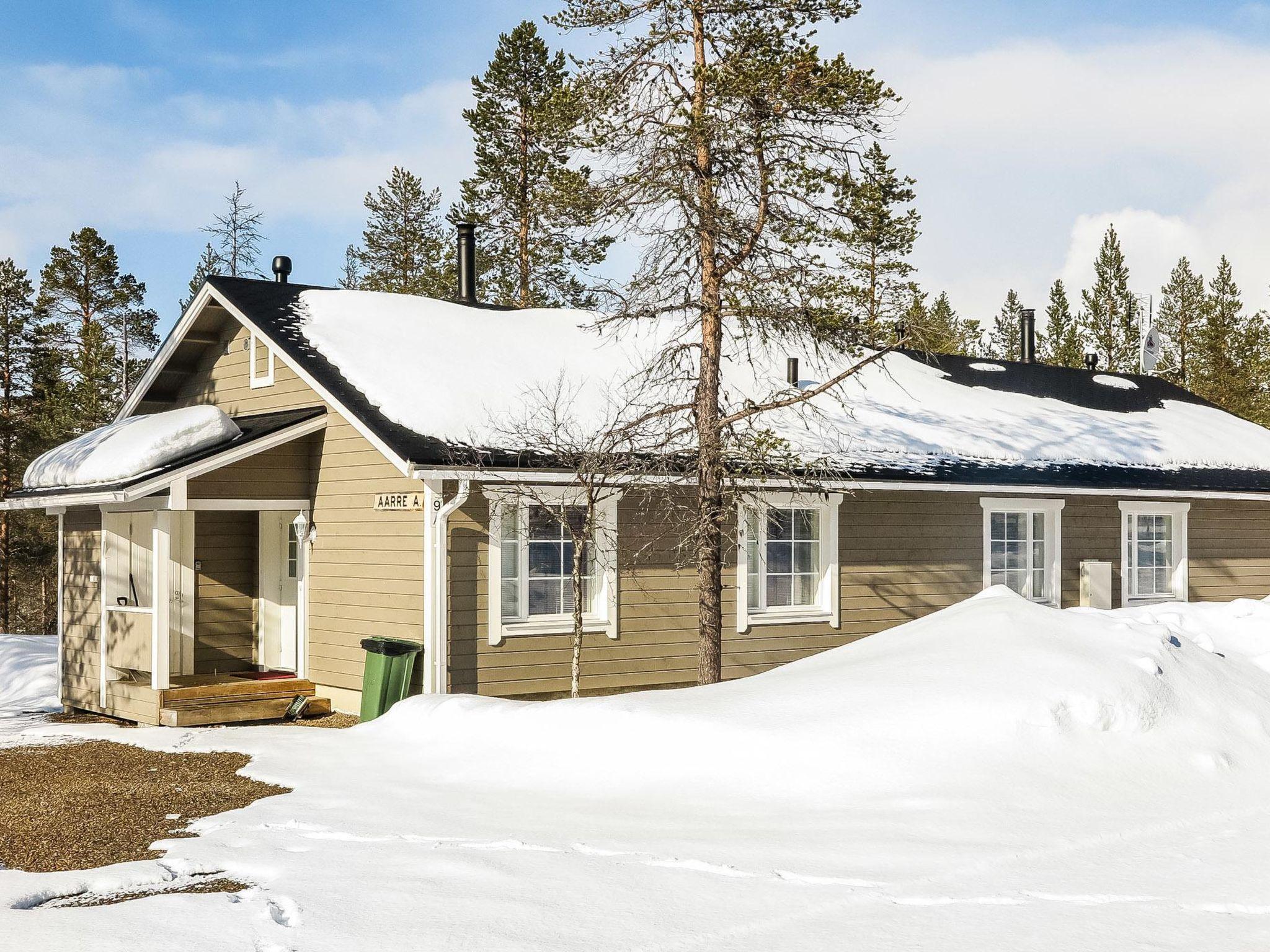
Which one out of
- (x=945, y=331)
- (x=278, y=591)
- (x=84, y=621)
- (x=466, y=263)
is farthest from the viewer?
(x=466, y=263)

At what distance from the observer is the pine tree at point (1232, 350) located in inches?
1658

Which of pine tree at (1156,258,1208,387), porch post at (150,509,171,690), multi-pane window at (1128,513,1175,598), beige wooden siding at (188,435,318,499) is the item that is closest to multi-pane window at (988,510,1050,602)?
multi-pane window at (1128,513,1175,598)

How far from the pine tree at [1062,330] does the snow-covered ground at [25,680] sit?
33935 millimetres

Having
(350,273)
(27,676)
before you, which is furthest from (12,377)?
(27,676)

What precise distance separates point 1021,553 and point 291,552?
9.68 m

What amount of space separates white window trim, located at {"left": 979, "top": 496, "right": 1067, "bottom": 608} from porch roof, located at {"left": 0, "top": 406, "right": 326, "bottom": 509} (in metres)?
8.83

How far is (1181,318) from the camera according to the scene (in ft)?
156

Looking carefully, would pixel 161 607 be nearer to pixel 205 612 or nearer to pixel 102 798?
pixel 205 612

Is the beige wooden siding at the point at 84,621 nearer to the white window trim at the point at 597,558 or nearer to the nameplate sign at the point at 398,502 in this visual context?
the nameplate sign at the point at 398,502

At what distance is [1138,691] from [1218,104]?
19.4 m

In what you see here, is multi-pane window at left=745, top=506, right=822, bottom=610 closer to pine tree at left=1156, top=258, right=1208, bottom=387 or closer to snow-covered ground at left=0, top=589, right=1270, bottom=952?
snow-covered ground at left=0, top=589, right=1270, bottom=952

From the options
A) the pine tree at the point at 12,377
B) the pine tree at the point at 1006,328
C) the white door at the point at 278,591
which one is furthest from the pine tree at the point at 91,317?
the pine tree at the point at 1006,328

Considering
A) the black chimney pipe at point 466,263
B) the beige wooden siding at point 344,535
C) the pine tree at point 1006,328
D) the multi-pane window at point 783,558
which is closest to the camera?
the beige wooden siding at point 344,535

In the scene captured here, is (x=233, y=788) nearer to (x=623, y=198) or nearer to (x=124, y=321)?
(x=623, y=198)
